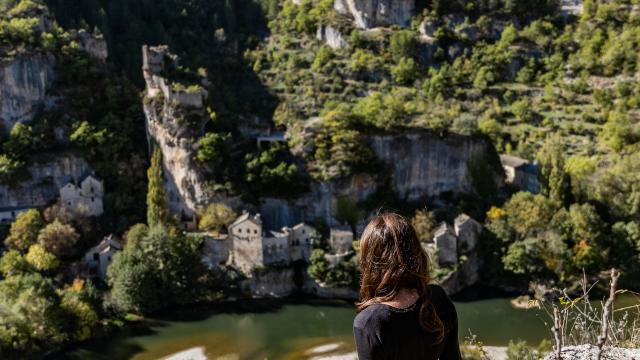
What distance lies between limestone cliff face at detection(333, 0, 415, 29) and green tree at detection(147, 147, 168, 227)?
2231 cm

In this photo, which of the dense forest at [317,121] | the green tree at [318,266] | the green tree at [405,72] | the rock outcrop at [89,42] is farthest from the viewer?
the green tree at [405,72]

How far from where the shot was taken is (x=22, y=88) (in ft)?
114

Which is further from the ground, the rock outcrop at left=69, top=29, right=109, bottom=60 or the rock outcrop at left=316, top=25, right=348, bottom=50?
the rock outcrop at left=316, top=25, right=348, bottom=50

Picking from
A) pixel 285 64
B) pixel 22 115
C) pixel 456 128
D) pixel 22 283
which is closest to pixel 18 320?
pixel 22 283

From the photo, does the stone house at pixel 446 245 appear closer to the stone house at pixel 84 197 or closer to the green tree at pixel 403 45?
the stone house at pixel 84 197

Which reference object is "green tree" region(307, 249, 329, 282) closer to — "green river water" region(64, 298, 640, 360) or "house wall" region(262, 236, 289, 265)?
"green river water" region(64, 298, 640, 360)

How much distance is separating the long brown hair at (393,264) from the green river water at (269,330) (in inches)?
842

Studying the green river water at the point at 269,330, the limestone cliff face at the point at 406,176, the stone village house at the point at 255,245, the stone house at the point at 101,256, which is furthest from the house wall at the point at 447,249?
the stone house at the point at 101,256

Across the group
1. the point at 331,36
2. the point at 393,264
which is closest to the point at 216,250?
the point at 331,36

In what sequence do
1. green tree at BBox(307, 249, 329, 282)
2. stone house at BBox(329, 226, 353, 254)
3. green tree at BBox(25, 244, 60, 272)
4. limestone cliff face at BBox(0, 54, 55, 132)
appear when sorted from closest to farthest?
green tree at BBox(25, 244, 60, 272) < green tree at BBox(307, 249, 329, 282) < stone house at BBox(329, 226, 353, 254) < limestone cliff face at BBox(0, 54, 55, 132)

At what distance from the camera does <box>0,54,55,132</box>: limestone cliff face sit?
3447cm

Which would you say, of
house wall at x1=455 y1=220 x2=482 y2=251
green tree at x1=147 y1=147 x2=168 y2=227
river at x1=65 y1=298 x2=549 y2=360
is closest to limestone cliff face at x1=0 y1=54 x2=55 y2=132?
green tree at x1=147 y1=147 x2=168 y2=227

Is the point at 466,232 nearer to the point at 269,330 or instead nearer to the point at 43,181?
the point at 269,330

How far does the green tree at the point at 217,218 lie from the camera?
31.2 meters
